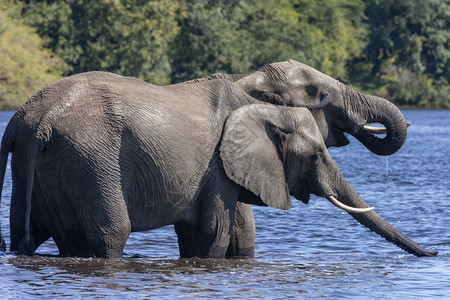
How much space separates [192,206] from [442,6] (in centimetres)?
7289

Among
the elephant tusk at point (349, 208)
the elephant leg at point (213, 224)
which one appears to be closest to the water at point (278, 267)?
the elephant leg at point (213, 224)

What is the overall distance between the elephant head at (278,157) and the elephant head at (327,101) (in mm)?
338

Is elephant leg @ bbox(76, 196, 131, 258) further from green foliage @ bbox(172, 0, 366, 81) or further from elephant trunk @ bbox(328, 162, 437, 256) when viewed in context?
green foliage @ bbox(172, 0, 366, 81)

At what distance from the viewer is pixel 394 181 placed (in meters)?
23.9

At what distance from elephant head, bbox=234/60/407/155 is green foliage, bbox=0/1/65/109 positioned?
50689 millimetres

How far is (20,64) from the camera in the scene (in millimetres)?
62094

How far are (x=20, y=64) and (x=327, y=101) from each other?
52556mm

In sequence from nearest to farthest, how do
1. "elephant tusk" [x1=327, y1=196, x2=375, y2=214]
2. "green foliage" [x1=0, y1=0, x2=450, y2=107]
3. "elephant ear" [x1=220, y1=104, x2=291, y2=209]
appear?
"elephant ear" [x1=220, y1=104, x2=291, y2=209], "elephant tusk" [x1=327, y1=196, x2=375, y2=214], "green foliage" [x1=0, y1=0, x2=450, y2=107]

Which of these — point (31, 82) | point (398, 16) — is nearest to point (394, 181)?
point (31, 82)

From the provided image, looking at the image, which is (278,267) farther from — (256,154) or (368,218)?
(256,154)

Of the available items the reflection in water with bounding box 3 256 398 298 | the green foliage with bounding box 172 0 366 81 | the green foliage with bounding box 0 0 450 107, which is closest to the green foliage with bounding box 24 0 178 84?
the green foliage with bounding box 0 0 450 107

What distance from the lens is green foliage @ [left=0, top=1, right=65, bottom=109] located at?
6112cm

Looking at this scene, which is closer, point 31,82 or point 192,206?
point 192,206

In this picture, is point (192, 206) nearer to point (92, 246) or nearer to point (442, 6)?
point (92, 246)
